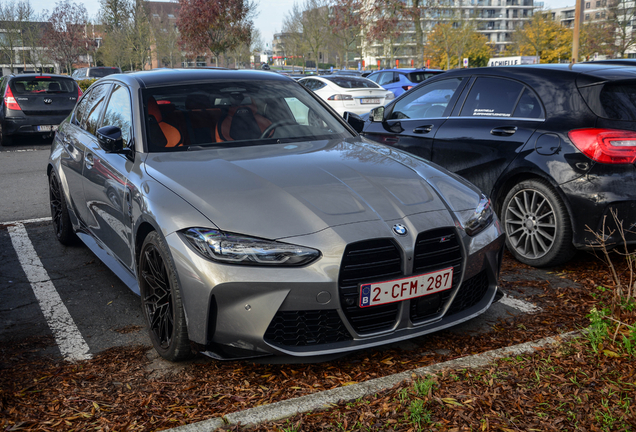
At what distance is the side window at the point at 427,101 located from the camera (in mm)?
5820

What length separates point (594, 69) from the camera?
4645 millimetres

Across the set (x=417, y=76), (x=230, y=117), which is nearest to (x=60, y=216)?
(x=230, y=117)

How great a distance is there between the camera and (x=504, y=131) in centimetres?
502

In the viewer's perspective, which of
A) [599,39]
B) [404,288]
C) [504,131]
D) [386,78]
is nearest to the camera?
[404,288]

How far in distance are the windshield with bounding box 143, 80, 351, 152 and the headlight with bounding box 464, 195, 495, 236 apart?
1.34 m

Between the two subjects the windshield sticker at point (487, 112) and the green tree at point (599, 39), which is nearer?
the windshield sticker at point (487, 112)

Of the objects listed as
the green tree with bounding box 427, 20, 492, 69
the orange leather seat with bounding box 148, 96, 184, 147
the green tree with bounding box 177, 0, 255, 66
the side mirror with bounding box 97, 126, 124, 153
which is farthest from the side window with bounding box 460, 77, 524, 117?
the green tree with bounding box 427, 20, 492, 69

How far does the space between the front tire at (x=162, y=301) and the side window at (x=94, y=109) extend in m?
1.93

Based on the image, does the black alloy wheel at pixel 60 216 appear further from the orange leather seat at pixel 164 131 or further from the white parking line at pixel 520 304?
the white parking line at pixel 520 304

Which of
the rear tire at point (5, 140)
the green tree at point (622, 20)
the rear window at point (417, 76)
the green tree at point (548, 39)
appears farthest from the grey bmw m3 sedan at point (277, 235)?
the green tree at point (548, 39)

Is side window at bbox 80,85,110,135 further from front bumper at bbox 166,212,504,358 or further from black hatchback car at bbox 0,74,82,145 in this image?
black hatchback car at bbox 0,74,82,145

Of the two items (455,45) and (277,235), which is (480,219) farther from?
(455,45)

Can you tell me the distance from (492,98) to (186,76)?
2678mm

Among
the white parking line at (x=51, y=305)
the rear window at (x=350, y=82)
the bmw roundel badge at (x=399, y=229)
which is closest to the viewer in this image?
the bmw roundel badge at (x=399, y=229)
